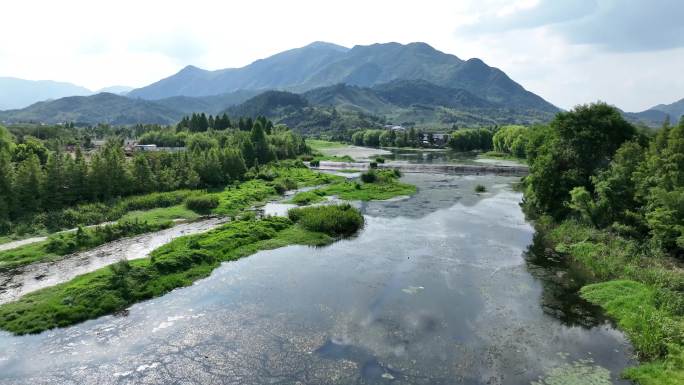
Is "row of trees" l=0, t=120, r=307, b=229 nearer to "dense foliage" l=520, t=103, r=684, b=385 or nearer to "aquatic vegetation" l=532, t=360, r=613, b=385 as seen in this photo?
"aquatic vegetation" l=532, t=360, r=613, b=385

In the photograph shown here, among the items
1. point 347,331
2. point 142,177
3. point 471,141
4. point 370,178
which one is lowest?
point 347,331

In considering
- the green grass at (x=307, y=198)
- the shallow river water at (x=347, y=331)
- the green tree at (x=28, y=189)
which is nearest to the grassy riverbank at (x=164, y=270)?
the shallow river water at (x=347, y=331)

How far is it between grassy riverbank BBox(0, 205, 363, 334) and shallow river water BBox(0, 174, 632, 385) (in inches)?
51.4

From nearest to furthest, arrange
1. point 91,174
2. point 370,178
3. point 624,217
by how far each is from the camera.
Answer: point 624,217
point 91,174
point 370,178

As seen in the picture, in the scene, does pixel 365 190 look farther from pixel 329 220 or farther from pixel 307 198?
pixel 329 220

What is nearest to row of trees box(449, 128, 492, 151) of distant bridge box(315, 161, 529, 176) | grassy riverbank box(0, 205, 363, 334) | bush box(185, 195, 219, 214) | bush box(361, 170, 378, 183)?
distant bridge box(315, 161, 529, 176)

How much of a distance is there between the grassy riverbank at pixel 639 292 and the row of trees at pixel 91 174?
56.8m

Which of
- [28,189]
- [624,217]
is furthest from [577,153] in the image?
[28,189]

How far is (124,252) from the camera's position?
4138 cm

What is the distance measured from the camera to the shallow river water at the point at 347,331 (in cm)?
2245

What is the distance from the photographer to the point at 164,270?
3547cm

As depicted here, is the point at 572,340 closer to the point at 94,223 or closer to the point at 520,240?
the point at 520,240

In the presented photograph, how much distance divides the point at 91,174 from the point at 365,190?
146 ft

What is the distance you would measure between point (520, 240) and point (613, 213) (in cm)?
945
